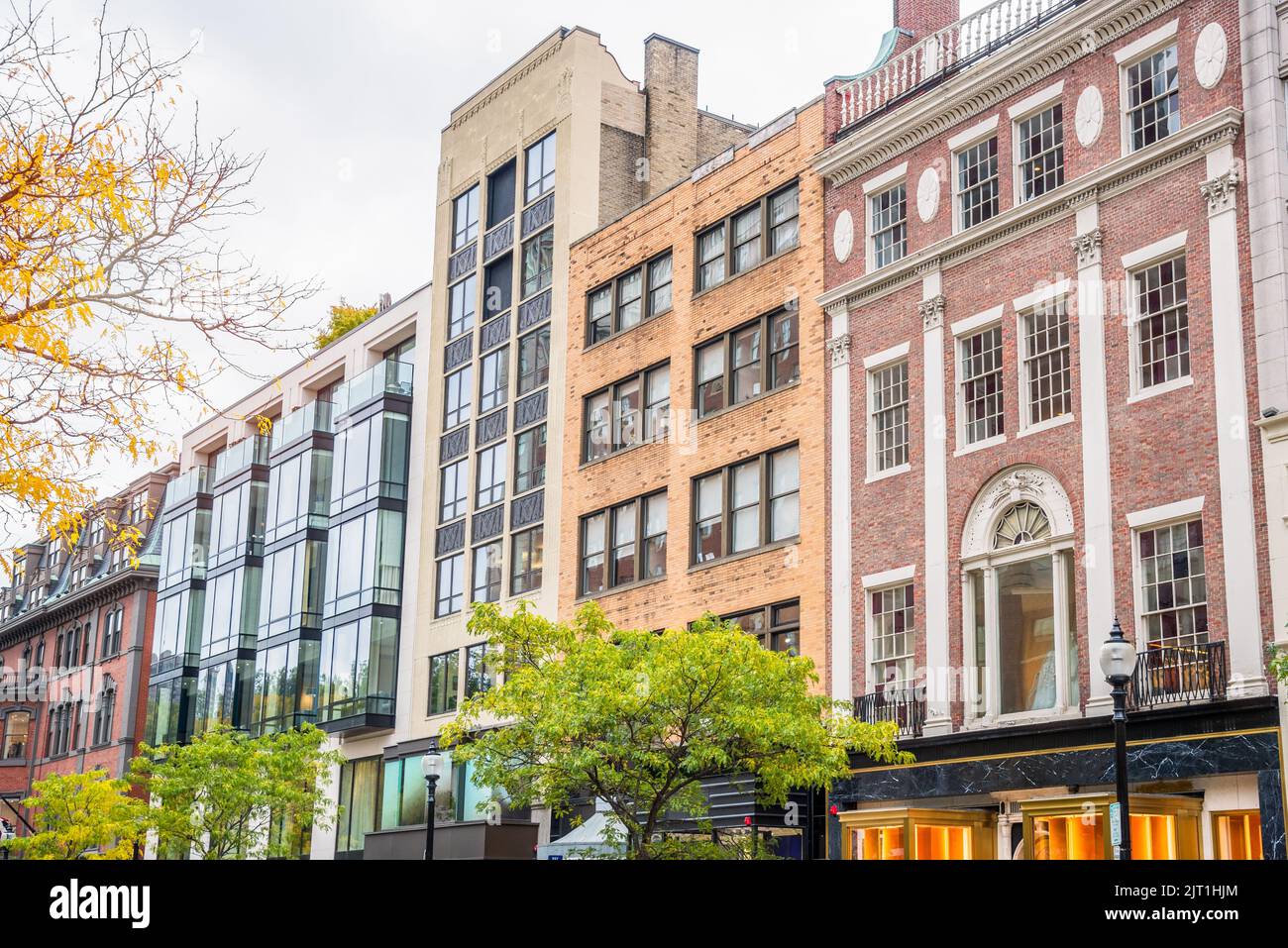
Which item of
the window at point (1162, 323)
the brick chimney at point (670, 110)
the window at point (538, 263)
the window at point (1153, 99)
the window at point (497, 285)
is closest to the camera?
the window at point (1162, 323)

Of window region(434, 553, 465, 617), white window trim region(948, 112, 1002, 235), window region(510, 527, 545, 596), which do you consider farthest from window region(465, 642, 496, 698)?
white window trim region(948, 112, 1002, 235)

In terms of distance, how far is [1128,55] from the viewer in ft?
88.0

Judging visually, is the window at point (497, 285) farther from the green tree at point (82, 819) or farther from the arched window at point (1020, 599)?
the arched window at point (1020, 599)

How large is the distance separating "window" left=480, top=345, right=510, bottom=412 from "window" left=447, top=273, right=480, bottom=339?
1950 mm

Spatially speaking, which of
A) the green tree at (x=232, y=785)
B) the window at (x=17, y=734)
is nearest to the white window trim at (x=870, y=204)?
the green tree at (x=232, y=785)

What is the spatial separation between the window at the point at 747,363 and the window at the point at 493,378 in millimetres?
9554

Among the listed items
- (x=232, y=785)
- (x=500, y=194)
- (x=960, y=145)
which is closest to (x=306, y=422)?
(x=500, y=194)

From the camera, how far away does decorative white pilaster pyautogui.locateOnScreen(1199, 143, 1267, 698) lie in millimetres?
22812

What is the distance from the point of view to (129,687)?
226 ft

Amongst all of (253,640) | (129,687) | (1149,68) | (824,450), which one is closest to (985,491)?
(824,450)

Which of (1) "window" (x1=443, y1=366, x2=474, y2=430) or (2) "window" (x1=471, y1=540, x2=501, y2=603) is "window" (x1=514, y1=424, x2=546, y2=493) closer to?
(2) "window" (x1=471, y1=540, x2=501, y2=603)

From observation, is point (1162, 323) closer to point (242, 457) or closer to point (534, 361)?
point (534, 361)

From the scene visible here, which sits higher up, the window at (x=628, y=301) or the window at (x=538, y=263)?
the window at (x=538, y=263)

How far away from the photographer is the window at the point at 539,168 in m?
45.7
